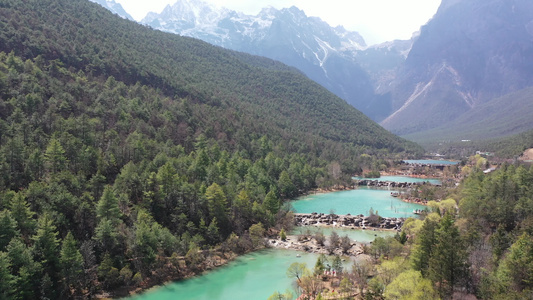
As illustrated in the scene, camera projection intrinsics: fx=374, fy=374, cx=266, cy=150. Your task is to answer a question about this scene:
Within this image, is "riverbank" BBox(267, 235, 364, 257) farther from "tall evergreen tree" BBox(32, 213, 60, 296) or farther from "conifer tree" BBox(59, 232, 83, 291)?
"tall evergreen tree" BBox(32, 213, 60, 296)

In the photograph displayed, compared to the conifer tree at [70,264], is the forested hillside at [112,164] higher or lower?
higher

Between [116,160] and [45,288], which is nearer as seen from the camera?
[45,288]

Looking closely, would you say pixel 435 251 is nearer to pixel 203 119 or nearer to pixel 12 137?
pixel 12 137

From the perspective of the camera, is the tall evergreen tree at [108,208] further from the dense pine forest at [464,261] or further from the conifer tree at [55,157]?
the dense pine forest at [464,261]

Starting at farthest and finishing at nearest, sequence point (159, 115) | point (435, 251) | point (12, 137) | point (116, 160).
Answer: point (159, 115), point (116, 160), point (12, 137), point (435, 251)

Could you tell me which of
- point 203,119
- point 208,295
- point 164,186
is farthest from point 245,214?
point 203,119

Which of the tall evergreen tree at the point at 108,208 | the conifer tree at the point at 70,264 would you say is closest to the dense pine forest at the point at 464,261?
the conifer tree at the point at 70,264

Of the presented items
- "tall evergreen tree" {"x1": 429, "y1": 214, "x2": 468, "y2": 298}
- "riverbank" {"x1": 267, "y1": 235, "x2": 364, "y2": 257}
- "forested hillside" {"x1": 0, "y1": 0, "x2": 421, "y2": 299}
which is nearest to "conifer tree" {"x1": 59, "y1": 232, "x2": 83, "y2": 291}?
"forested hillside" {"x1": 0, "y1": 0, "x2": 421, "y2": 299}

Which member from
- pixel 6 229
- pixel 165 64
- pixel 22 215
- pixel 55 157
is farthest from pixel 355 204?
pixel 165 64
